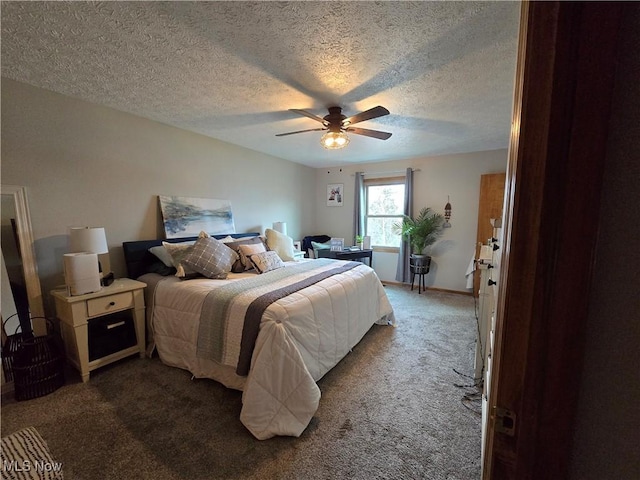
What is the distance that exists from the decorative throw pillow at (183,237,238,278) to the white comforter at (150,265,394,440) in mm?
125

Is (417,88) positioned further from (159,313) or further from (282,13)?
(159,313)

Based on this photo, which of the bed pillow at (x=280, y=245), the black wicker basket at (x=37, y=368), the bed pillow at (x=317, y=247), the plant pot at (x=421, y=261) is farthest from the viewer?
the bed pillow at (x=317, y=247)

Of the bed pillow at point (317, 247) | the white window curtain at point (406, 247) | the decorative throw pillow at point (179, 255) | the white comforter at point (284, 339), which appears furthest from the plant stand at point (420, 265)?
the decorative throw pillow at point (179, 255)

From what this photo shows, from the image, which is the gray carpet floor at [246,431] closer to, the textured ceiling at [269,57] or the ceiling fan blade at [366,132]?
the ceiling fan blade at [366,132]

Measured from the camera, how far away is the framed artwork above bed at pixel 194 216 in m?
3.04

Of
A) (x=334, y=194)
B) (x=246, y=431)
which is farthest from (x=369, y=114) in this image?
(x=334, y=194)

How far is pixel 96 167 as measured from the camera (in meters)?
2.49

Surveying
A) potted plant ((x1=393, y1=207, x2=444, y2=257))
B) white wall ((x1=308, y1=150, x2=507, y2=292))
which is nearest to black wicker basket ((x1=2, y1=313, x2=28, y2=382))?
potted plant ((x1=393, y1=207, x2=444, y2=257))

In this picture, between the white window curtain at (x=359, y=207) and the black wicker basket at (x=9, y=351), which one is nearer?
the black wicker basket at (x=9, y=351)

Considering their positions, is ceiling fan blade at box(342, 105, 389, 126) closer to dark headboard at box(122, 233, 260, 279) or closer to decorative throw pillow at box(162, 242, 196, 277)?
decorative throw pillow at box(162, 242, 196, 277)

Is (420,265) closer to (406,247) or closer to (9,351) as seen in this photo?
(406,247)

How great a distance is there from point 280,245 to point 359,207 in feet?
7.26

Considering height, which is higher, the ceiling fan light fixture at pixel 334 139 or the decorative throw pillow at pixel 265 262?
the ceiling fan light fixture at pixel 334 139

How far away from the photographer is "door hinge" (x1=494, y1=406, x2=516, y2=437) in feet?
1.56
